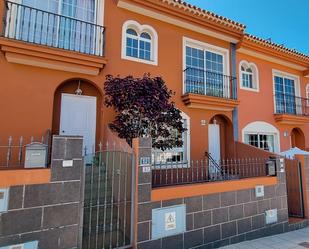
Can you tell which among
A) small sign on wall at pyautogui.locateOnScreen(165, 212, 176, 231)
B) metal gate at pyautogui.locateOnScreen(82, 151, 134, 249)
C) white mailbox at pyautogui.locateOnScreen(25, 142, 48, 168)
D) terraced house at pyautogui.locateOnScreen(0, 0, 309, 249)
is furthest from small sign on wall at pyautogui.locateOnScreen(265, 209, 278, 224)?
white mailbox at pyautogui.locateOnScreen(25, 142, 48, 168)

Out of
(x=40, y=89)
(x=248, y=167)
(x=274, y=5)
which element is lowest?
(x=248, y=167)

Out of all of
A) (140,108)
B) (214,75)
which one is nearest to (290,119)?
(214,75)

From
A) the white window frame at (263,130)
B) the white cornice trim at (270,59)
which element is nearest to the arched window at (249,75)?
the white cornice trim at (270,59)

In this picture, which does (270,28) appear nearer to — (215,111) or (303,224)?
(215,111)

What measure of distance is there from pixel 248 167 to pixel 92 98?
21.9ft

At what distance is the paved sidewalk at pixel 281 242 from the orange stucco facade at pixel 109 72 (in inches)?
195

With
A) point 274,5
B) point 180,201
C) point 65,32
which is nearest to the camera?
point 180,201

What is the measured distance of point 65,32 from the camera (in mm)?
9172

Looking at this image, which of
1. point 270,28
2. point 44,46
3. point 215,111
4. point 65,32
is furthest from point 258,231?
point 270,28

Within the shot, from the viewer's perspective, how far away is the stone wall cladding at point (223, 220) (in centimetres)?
569

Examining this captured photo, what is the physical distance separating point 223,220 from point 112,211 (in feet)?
10.3

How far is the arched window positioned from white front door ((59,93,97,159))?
30.6 feet

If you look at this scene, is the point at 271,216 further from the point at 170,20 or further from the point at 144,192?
the point at 170,20

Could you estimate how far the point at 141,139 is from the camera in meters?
5.56
